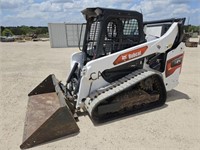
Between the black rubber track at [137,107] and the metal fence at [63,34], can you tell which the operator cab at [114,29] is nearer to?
the black rubber track at [137,107]

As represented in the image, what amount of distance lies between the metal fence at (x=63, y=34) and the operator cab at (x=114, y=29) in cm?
1556

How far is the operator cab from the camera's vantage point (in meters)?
3.93

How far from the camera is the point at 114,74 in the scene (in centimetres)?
416

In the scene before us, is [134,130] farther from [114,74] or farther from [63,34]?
[63,34]

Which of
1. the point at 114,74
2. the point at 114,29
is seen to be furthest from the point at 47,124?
the point at 114,29

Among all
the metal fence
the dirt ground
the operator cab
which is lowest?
the metal fence

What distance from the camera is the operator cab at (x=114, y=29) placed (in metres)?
3.93

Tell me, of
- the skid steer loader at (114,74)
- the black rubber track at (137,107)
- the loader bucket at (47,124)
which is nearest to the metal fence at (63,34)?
the skid steer loader at (114,74)

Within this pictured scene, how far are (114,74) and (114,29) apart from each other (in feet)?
3.05

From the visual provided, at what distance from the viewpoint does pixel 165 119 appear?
3844 millimetres

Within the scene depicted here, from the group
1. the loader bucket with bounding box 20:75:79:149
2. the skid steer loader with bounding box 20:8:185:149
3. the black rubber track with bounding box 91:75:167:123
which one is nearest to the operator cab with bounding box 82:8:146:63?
the skid steer loader with bounding box 20:8:185:149

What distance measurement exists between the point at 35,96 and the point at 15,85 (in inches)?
77.8

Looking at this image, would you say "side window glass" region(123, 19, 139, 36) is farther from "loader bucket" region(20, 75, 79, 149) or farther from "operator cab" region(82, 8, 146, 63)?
"loader bucket" region(20, 75, 79, 149)

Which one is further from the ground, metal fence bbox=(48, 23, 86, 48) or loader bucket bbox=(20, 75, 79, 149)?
loader bucket bbox=(20, 75, 79, 149)
